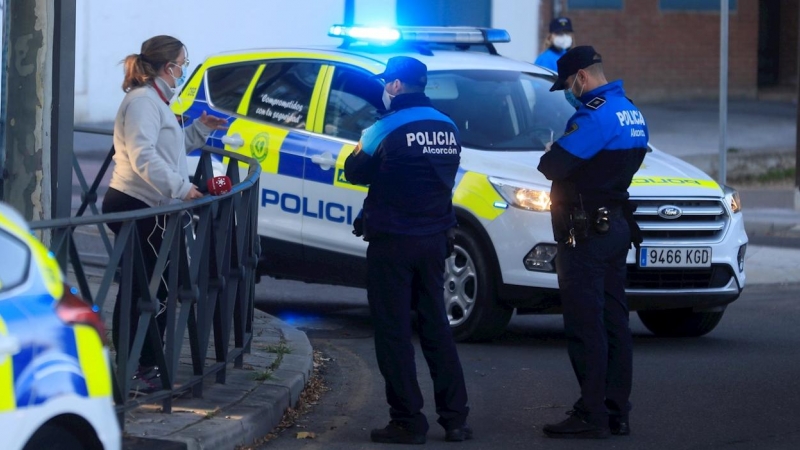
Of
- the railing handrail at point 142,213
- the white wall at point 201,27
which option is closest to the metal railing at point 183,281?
the railing handrail at point 142,213

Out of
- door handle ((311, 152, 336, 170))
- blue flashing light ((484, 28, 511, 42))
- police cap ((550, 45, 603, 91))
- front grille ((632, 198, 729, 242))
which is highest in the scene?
police cap ((550, 45, 603, 91))

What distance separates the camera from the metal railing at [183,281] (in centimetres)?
531

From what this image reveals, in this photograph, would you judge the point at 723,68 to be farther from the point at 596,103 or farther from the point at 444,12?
the point at 444,12

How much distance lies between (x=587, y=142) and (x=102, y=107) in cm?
1494

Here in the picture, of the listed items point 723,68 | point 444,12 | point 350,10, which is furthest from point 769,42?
point 723,68

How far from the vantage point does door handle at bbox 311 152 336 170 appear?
29.5 ft

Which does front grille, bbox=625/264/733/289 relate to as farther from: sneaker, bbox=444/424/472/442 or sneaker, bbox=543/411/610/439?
sneaker, bbox=444/424/472/442

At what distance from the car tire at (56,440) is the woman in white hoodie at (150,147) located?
2.12m

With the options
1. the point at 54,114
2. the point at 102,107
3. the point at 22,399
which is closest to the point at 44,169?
the point at 54,114

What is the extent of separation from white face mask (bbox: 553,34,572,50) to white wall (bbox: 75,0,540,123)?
29.1ft

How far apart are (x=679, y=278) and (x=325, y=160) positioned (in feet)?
7.38

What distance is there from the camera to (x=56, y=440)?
4.13 m

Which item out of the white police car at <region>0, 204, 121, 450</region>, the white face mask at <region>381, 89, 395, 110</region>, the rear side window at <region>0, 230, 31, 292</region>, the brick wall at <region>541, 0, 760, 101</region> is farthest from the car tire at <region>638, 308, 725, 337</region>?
the brick wall at <region>541, 0, 760, 101</region>

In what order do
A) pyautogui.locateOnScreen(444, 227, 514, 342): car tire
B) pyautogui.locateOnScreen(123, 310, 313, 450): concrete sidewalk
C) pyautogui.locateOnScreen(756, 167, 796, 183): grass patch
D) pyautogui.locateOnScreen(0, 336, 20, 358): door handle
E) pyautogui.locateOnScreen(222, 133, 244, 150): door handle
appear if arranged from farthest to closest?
pyautogui.locateOnScreen(756, 167, 796, 183): grass patch
pyautogui.locateOnScreen(222, 133, 244, 150): door handle
pyautogui.locateOnScreen(444, 227, 514, 342): car tire
pyautogui.locateOnScreen(123, 310, 313, 450): concrete sidewalk
pyautogui.locateOnScreen(0, 336, 20, 358): door handle
